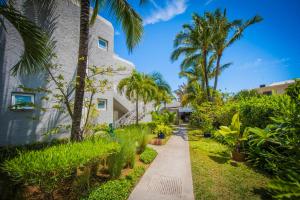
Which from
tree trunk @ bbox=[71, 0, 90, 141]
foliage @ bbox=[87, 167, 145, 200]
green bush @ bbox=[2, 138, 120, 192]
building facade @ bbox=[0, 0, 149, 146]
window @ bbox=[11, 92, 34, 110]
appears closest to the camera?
green bush @ bbox=[2, 138, 120, 192]

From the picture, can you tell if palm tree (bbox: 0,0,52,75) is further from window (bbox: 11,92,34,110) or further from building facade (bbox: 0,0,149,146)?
window (bbox: 11,92,34,110)

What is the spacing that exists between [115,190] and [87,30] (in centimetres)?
545

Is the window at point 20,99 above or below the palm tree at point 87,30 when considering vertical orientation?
below

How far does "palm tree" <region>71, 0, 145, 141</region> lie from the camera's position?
5.00m

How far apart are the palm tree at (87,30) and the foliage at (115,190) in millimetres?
1918

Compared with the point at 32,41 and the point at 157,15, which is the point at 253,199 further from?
the point at 32,41

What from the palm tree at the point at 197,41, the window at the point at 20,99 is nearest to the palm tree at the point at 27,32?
the window at the point at 20,99

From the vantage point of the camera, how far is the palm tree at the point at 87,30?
5000 mm

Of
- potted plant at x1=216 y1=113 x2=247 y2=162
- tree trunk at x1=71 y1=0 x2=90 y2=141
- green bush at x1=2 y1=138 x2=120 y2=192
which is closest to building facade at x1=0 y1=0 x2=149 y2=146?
tree trunk at x1=71 y1=0 x2=90 y2=141

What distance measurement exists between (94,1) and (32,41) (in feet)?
10.3

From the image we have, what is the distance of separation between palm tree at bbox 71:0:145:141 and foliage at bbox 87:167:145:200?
1918 millimetres

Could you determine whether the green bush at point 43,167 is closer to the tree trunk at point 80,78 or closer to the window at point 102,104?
the tree trunk at point 80,78

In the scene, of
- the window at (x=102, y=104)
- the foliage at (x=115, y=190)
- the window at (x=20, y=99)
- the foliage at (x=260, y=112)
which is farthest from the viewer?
the window at (x=102, y=104)

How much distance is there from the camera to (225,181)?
4902 millimetres
